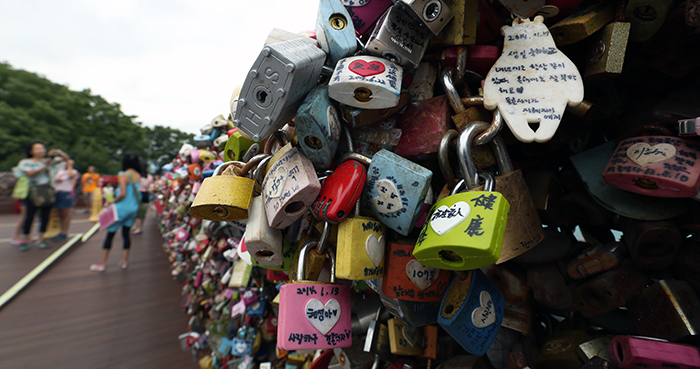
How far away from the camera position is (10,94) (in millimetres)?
26031

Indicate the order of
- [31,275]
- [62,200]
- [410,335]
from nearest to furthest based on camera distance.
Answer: [410,335]
[31,275]
[62,200]

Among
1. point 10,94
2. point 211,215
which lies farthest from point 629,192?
point 10,94

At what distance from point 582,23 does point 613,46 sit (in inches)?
2.9

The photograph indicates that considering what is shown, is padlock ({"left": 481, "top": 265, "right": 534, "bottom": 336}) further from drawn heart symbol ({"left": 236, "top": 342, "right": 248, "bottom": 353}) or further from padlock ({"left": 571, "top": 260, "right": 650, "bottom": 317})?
drawn heart symbol ({"left": 236, "top": 342, "right": 248, "bottom": 353})

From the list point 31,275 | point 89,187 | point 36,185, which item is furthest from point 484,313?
point 89,187

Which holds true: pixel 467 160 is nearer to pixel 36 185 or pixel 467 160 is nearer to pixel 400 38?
pixel 400 38

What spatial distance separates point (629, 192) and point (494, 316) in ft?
1.31

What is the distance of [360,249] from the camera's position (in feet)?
2.29

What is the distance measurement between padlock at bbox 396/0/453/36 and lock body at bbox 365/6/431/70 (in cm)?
3

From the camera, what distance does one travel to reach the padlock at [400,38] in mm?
695

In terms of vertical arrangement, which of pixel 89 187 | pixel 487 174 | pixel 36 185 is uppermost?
pixel 487 174

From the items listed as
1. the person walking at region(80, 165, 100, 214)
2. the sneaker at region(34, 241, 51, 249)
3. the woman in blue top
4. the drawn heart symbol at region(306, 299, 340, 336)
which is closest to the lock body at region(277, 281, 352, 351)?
the drawn heart symbol at region(306, 299, 340, 336)

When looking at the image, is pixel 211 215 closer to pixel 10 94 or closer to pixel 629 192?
pixel 629 192

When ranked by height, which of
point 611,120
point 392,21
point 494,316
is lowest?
point 494,316
